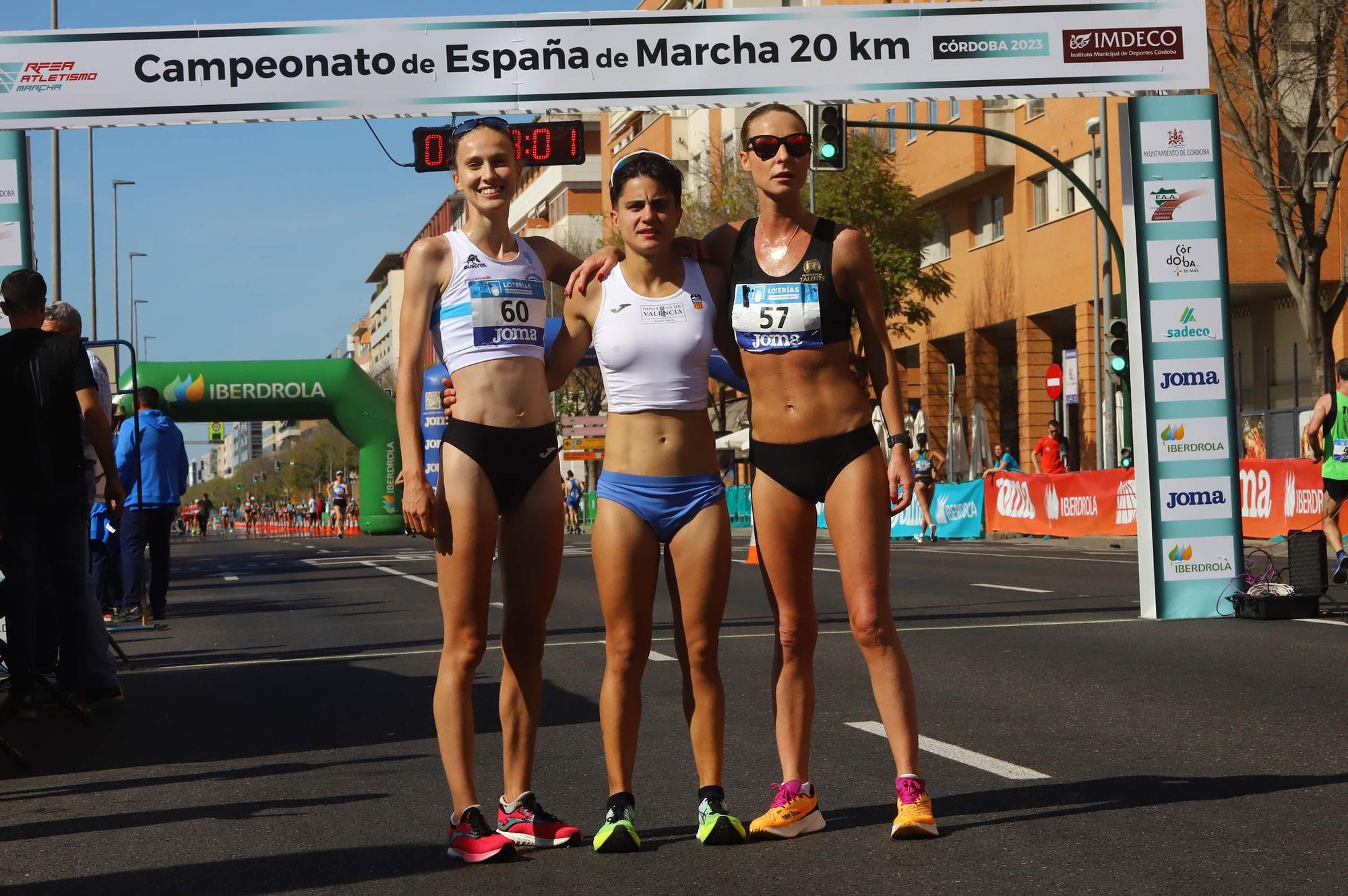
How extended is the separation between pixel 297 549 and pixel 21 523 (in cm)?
3564

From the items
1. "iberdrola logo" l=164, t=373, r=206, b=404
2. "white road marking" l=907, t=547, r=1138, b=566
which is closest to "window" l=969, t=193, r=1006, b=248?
"white road marking" l=907, t=547, r=1138, b=566

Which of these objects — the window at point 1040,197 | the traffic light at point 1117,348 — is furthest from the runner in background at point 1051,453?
the window at point 1040,197

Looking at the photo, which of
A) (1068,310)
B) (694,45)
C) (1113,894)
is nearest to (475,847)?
(1113,894)

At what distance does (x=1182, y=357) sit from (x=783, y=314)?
8.18 m

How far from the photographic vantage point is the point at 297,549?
43.3 m

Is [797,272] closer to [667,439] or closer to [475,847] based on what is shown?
[667,439]

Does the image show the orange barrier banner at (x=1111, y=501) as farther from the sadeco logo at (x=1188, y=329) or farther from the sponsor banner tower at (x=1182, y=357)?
the sadeco logo at (x=1188, y=329)

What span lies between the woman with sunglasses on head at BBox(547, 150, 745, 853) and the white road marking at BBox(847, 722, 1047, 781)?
1.37 meters

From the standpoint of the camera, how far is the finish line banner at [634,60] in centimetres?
1247

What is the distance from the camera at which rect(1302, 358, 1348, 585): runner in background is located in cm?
1580

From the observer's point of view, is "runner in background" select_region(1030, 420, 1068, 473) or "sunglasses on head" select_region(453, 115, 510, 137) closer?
"sunglasses on head" select_region(453, 115, 510, 137)

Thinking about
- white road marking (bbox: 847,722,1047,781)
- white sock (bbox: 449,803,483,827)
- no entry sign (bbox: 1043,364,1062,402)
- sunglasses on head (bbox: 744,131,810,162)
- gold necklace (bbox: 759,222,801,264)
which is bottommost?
white road marking (bbox: 847,722,1047,781)

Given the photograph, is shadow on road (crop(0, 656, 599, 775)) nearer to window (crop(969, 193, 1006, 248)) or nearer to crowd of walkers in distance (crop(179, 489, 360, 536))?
window (crop(969, 193, 1006, 248))

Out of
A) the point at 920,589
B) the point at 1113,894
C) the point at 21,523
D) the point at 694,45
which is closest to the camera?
the point at 1113,894
